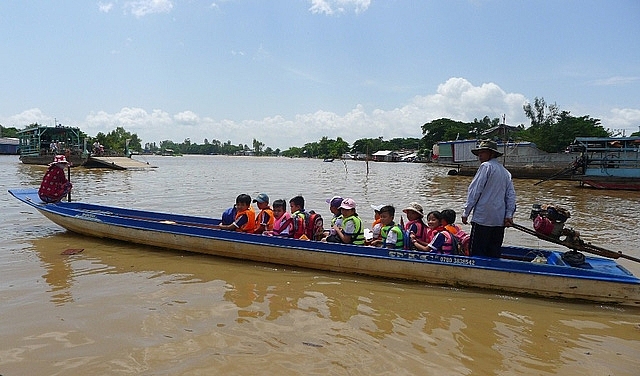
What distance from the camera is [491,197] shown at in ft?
20.1

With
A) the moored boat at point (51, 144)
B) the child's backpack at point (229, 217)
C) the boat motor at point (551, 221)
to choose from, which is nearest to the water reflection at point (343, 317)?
the boat motor at point (551, 221)

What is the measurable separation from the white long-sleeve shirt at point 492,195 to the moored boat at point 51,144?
120ft

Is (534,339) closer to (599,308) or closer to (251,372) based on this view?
(599,308)

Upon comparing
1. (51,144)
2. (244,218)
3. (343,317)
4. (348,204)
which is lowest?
(343,317)

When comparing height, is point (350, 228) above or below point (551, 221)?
below

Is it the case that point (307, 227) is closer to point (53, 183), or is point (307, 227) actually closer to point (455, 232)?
point (455, 232)

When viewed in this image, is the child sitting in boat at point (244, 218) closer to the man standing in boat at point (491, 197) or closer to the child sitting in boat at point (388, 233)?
the child sitting in boat at point (388, 233)

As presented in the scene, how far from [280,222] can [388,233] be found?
1.96 m

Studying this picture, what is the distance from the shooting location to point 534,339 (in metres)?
4.99

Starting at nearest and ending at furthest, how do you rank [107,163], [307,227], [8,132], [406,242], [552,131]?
[406,242]
[307,227]
[107,163]
[552,131]
[8,132]

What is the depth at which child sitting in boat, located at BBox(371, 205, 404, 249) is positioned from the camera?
6.87 m

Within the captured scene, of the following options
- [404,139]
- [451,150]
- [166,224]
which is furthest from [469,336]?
[404,139]

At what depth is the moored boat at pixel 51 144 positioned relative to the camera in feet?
119

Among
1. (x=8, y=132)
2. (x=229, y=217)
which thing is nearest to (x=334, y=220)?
(x=229, y=217)
